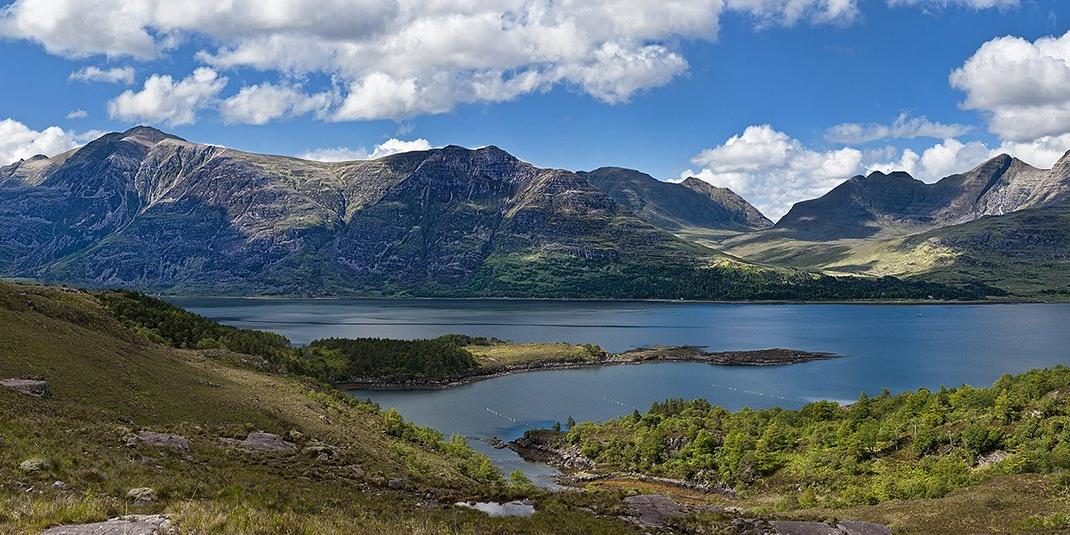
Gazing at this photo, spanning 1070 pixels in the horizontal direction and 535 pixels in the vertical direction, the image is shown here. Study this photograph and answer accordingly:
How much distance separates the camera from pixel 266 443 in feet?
139

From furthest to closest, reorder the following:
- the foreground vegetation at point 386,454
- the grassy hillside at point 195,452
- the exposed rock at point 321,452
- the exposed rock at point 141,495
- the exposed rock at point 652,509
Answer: the exposed rock at point 321,452 → the exposed rock at point 652,509 → the foreground vegetation at point 386,454 → the exposed rock at point 141,495 → the grassy hillside at point 195,452

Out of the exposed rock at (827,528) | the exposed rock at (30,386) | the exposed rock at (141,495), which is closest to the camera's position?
the exposed rock at (141,495)

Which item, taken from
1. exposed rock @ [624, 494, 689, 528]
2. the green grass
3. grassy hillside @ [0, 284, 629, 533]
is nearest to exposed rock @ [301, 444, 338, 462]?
grassy hillside @ [0, 284, 629, 533]

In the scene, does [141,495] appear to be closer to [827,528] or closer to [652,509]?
[652,509]

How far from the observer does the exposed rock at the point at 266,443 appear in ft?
134

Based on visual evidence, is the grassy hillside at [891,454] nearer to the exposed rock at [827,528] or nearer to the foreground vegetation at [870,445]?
the foreground vegetation at [870,445]

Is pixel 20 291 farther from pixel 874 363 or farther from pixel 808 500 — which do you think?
pixel 874 363

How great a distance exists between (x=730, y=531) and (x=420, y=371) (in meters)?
141

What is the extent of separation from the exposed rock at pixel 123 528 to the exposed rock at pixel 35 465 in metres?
7.71

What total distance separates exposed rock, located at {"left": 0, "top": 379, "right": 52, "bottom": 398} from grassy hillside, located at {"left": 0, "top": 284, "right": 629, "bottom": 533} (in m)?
0.76

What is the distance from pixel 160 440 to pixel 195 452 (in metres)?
2.03

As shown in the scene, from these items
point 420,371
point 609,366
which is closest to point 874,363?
point 609,366

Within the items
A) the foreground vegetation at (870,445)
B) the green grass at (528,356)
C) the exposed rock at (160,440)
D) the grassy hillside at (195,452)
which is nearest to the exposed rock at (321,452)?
the grassy hillside at (195,452)

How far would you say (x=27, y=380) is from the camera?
41250 millimetres
